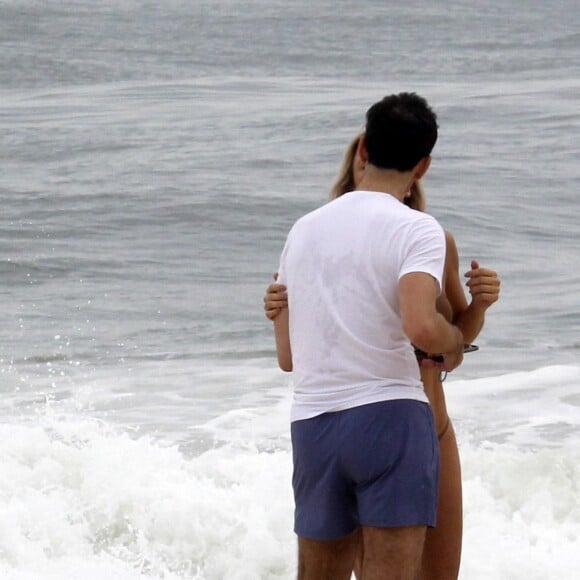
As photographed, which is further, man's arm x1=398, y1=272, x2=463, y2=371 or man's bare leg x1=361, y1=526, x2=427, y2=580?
man's bare leg x1=361, y1=526, x2=427, y2=580

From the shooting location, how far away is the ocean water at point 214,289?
5883 mm

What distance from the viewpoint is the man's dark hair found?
3.00 m

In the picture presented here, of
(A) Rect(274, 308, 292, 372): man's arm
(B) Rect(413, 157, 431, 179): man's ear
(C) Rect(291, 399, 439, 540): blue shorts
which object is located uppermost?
(B) Rect(413, 157, 431, 179): man's ear

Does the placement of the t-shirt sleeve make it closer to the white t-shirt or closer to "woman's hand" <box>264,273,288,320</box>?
the white t-shirt

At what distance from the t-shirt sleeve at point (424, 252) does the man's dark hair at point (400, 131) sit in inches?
7.6

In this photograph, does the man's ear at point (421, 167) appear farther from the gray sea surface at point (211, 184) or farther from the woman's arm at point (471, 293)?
the gray sea surface at point (211, 184)

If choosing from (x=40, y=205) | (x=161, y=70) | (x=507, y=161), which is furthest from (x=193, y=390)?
(x=161, y=70)

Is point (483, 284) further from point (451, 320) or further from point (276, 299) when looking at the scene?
point (276, 299)

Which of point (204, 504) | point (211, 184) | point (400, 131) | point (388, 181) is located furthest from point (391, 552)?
point (211, 184)

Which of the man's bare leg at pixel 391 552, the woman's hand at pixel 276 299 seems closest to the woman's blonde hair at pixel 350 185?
the woman's hand at pixel 276 299

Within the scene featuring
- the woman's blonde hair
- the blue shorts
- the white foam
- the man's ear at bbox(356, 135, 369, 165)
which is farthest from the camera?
the white foam

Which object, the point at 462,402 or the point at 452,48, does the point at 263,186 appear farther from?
the point at 452,48

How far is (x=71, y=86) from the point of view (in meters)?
26.1

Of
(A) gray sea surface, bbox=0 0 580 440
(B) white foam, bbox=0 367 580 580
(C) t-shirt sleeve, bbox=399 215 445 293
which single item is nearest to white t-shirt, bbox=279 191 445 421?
(C) t-shirt sleeve, bbox=399 215 445 293
